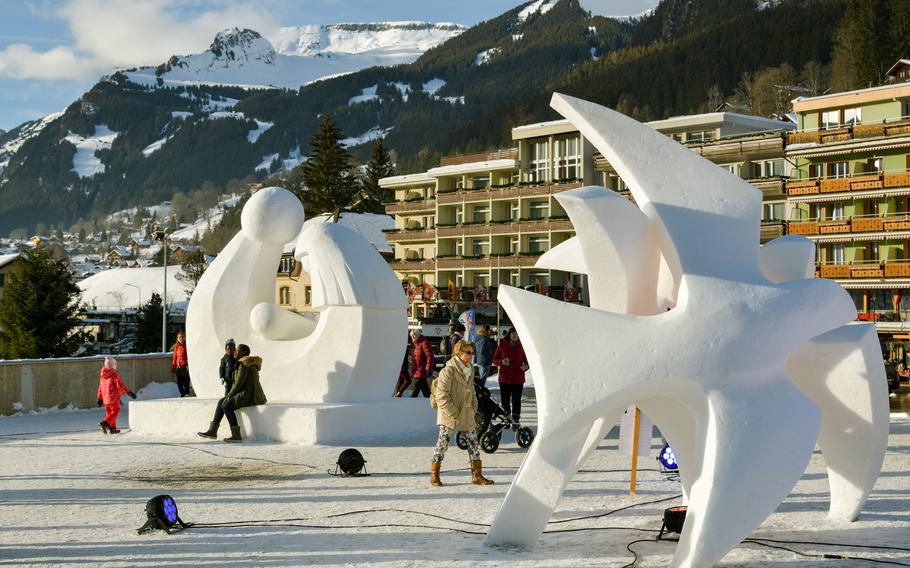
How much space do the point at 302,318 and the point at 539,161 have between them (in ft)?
171

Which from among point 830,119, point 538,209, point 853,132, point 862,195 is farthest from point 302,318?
point 538,209

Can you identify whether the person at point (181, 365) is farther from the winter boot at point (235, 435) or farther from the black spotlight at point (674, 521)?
the black spotlight at point (674, 521)

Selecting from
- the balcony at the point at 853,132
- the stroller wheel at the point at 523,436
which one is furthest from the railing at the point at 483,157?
the stroller wheel at the point at 523,436

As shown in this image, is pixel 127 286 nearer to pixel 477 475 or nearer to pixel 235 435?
pixel 235 435

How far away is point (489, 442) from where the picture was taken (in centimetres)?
1479

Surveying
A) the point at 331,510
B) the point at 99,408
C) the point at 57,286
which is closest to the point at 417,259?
the point at 57,286

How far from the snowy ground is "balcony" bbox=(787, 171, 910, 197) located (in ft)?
112

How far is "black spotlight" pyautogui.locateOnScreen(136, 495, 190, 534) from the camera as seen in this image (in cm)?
937

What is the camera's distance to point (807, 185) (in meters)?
49.9

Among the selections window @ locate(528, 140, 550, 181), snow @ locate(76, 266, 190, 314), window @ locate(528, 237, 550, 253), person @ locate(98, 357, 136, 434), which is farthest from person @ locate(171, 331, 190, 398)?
snow @ locate(76, 266, 190, 314)

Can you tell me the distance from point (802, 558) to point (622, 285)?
261cm

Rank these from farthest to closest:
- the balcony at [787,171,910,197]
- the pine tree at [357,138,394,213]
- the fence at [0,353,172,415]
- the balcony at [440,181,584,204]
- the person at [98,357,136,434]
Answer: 1. the pine tree at [357,138,394,213]
2. the balcony at [440,181,584,204]
3. the balcony at [787,171,910,197]
4. the fence at [0,353,172,415]
5. the person at [98,357,136,434]

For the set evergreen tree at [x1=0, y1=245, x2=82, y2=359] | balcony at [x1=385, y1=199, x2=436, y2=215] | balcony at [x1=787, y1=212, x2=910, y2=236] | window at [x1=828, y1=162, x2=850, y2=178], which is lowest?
evergreen tree at [x1=0, y1=245, x2=82, y2=359]

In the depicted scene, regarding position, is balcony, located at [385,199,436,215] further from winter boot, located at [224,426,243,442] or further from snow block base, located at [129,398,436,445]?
winter boot, located at [224,426,243,442]
